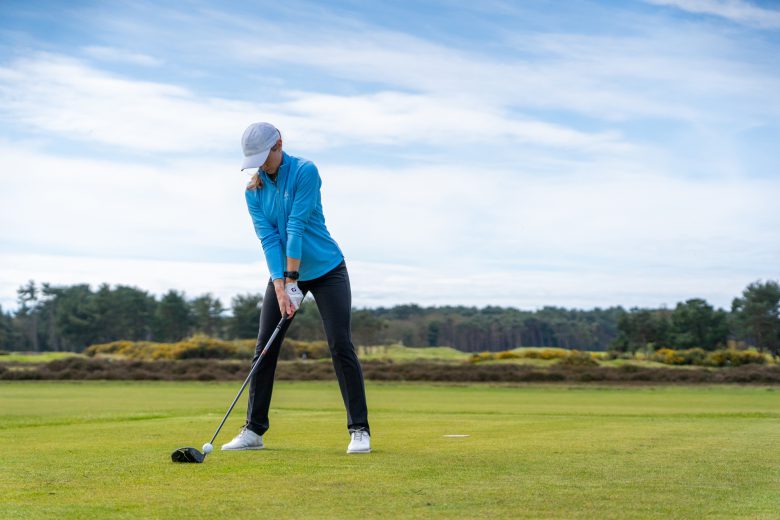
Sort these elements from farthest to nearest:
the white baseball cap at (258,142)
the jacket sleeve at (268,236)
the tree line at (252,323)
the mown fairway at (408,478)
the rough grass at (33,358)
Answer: the tree line at (252,323), the rough grass at (33,358), the jacket sleeve at (268,236), the white baseball cap at (258,142), the mown fairway at (408,478)

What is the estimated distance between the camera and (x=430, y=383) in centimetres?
4828

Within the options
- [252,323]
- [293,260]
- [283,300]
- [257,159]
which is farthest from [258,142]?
[252,323]

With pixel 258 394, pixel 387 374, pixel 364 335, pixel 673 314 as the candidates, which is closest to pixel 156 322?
pixel 364 335

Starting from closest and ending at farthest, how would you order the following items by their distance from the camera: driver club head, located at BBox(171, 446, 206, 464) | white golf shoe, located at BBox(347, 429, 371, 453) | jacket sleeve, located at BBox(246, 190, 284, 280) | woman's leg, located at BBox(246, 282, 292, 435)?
driver club head, located at BBox(171, 446, 206, 464)
white golf shoe, located at BBox(347, 429, 371, 453)
jacket sleeve, located at BBox(246, 190, 284, 280)
woman's leg, located at BBox(246, 282, 292, 435)

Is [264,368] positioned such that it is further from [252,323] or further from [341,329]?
[252,323]

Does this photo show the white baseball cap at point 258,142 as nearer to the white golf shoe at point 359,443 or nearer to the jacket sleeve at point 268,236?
the jacket sleeve at point 268,236

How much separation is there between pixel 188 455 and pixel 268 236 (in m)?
2.13

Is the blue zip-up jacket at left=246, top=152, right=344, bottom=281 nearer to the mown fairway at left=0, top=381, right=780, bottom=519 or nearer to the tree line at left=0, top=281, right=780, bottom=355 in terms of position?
the mown fairway at left=0, top=381, right=780, bottom=519

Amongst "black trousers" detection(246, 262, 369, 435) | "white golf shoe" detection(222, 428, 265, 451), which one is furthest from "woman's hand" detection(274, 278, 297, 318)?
"white golf shoe" detection(222, 428, 265, 451)

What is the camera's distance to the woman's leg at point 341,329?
7988 millimetres

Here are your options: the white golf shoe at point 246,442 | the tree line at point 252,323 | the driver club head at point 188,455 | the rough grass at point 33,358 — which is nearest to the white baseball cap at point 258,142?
the white golf shoe at point 246,442

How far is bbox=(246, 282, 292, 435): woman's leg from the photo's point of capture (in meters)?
8.14

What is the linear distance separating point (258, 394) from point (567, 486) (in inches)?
140

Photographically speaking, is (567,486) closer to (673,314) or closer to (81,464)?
(81,464)
